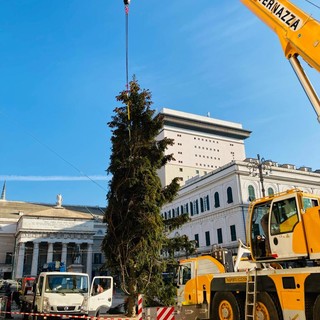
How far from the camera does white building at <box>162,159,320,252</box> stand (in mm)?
44656

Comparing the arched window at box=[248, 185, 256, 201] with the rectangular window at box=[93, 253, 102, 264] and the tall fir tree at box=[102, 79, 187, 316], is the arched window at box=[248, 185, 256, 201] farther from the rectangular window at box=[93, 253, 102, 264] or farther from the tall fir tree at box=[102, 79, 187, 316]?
the rectangular window at box=[93, 253, 102, 264]

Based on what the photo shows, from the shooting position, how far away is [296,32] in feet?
32.0

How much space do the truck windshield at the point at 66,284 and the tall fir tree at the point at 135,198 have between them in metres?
2.22

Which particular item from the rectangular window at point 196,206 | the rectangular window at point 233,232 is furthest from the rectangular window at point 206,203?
the rectangular window at point 233,232

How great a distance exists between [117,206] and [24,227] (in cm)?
5385

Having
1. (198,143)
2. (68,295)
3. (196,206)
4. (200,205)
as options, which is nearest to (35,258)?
(196,206)

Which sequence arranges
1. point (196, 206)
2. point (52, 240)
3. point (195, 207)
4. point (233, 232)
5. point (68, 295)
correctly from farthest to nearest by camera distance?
point (52, 240), point (195, 207), point (196, 206), point (233, 232), point (68, 295)

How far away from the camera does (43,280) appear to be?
1566 cm

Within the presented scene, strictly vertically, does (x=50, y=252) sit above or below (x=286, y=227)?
above

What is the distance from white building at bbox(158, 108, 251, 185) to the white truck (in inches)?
2555

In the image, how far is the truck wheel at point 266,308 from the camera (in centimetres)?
869

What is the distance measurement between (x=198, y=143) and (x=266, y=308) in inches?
3548

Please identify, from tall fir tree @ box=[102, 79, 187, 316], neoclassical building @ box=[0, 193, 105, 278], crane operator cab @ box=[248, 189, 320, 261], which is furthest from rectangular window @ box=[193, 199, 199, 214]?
crane operator cab @ box=[248, 189, 320, 261]

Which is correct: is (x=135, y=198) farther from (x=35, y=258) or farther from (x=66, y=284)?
(x=35, y=258)
